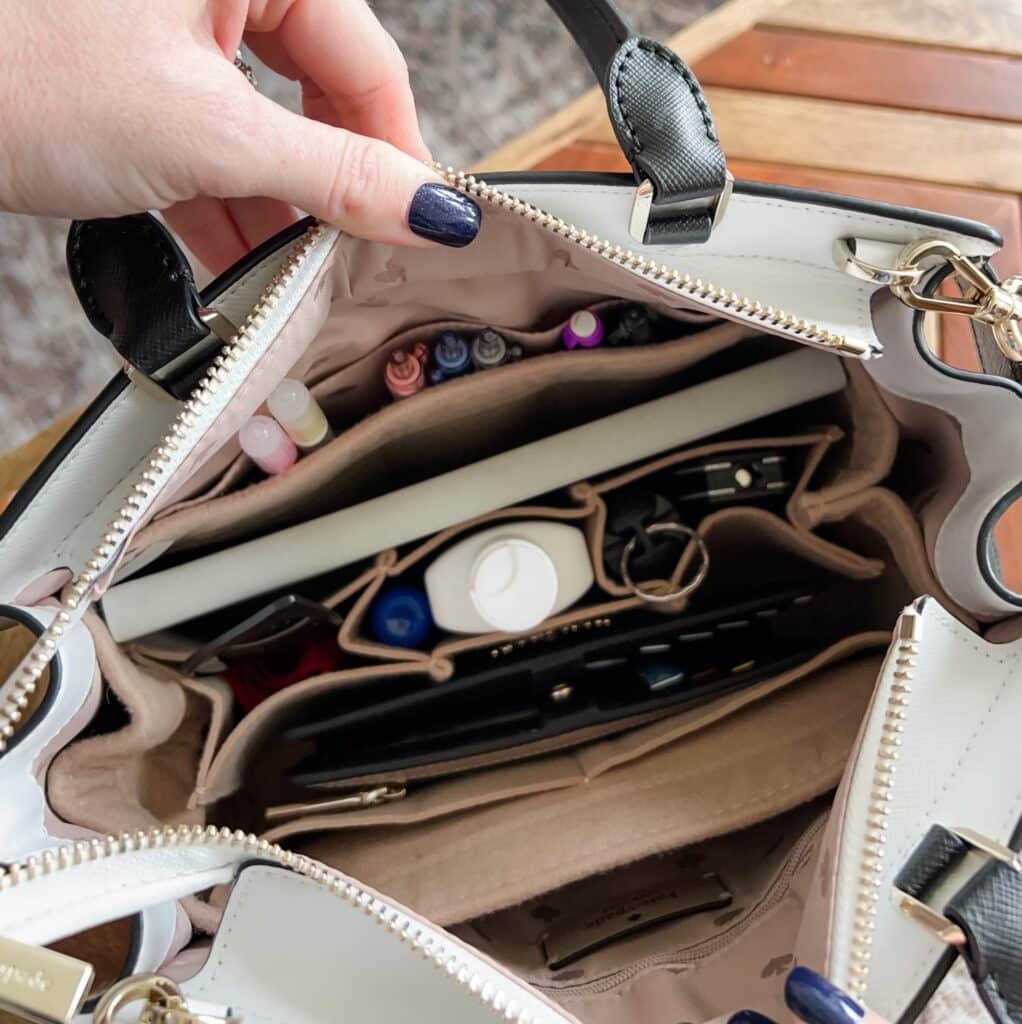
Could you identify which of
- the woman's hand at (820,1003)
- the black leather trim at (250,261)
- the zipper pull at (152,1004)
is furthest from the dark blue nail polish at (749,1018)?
the black leather trim at (250,261)

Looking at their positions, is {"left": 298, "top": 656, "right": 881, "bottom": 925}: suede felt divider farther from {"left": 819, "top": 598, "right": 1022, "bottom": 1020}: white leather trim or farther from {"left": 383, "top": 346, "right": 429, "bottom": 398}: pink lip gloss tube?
{"left": 383, "top": 346, "right": 429, "bottom": 398}: pink lip gloss tube

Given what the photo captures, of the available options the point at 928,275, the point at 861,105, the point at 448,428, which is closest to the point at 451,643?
the point at 448,428

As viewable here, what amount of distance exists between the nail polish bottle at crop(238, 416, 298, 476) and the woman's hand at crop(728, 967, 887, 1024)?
0.41 m

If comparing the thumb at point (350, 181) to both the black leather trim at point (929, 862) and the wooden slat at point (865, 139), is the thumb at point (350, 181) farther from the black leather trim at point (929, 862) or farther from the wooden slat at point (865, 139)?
the wooden slat at point (865, 139)

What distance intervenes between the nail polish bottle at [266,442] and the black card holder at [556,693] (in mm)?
182

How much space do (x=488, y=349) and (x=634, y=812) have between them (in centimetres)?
31

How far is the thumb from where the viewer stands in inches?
18.1

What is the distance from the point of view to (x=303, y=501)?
0.63 m

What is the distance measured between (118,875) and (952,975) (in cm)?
43

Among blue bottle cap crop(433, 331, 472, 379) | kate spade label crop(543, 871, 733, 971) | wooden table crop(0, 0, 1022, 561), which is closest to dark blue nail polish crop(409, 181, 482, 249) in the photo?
blue bottle cap crop(433, 331, 472, 379)

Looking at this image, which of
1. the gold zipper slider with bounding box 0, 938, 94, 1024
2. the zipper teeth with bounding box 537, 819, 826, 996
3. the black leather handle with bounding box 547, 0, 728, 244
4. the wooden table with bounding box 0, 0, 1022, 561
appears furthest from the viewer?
the wooden table with bounding box 0, 0, 1022, 561

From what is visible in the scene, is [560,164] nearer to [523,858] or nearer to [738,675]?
[738,675]

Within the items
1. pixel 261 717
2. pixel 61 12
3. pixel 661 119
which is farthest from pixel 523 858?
pixel 61 12

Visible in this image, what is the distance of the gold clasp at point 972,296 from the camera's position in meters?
0.48
